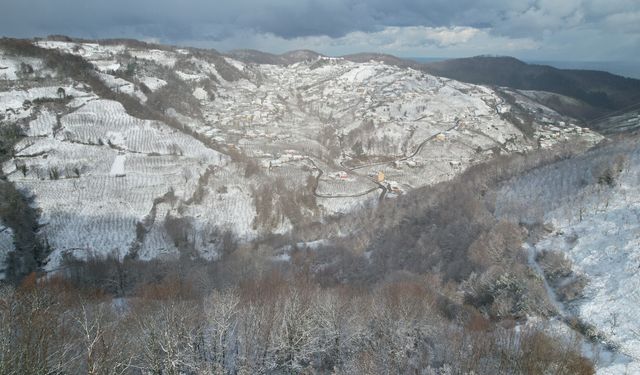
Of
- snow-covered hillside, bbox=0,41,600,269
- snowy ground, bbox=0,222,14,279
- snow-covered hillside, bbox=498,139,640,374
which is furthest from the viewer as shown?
snow-covered hillside, bbox=0,41,600,269

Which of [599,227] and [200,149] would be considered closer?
[599,227]

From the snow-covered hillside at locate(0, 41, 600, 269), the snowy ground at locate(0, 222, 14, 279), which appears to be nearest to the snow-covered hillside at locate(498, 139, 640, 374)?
the snow-covered hillside at locate(0, 41, 600, 269)

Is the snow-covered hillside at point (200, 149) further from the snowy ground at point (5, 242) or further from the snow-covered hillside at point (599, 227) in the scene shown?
the snow-covered hillside at point (599, 227)

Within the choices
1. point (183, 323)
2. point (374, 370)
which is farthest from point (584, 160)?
point (183, 323)

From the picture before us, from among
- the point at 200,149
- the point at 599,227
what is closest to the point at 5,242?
the point at 200,149

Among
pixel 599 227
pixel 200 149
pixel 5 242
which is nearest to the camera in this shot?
pixel 599 227

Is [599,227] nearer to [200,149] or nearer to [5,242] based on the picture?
[5,242]

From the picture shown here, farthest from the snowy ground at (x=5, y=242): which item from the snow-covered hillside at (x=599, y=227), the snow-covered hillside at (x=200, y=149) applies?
the snow-covered hillside at (x=599, y=227)

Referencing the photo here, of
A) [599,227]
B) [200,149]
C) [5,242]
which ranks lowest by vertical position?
[5,242]

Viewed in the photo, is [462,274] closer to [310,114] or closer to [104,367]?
[104,367]

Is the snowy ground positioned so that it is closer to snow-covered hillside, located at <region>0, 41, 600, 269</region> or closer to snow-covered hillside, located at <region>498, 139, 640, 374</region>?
snow-covered hillside, located at <region>0, 41, 600, 269</region>
